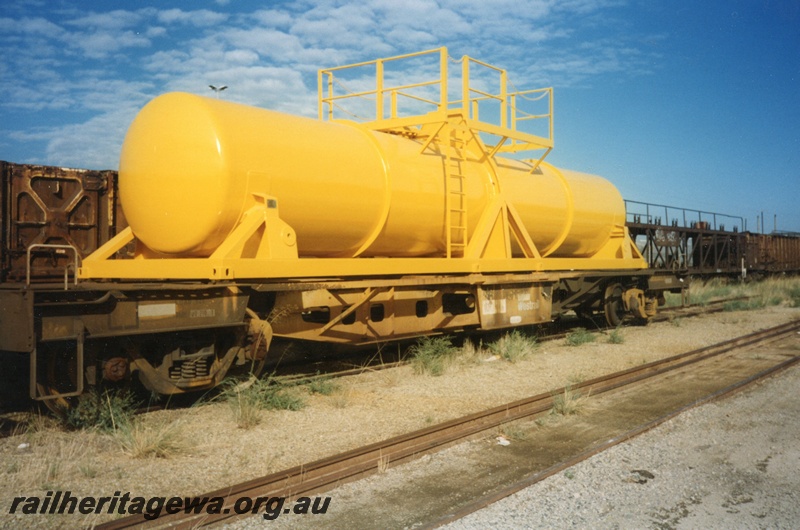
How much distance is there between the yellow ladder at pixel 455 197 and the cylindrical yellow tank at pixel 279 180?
14 cm

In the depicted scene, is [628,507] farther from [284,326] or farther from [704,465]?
[284,326]

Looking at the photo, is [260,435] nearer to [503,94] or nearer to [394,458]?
[394,458]

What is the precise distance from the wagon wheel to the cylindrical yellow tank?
220 inches

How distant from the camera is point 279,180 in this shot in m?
7.58

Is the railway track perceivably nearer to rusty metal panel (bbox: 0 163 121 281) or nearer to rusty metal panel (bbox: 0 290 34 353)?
rusty metal panel (bbox: 0 290 34 353)

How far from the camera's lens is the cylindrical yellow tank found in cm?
721

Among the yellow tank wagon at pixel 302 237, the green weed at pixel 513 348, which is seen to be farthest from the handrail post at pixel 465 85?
the green weed at pixel 513 348

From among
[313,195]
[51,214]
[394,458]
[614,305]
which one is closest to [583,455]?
[394,458]

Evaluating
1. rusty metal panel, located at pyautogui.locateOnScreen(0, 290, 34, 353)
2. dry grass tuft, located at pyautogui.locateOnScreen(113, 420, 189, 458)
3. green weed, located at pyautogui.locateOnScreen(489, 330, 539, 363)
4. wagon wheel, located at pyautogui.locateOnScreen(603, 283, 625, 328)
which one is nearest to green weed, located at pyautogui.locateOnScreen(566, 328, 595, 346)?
green weed, located at pyautogui.locateOnScreen(489, 330, 539, 363)

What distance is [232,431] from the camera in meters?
6.31

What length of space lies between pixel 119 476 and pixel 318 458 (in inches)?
60.4

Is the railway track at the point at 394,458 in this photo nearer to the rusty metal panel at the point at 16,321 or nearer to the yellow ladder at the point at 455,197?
the rusty metal panel at the point at 16,321

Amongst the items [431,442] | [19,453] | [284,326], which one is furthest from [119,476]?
[284,326]

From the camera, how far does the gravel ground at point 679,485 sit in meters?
4.33
